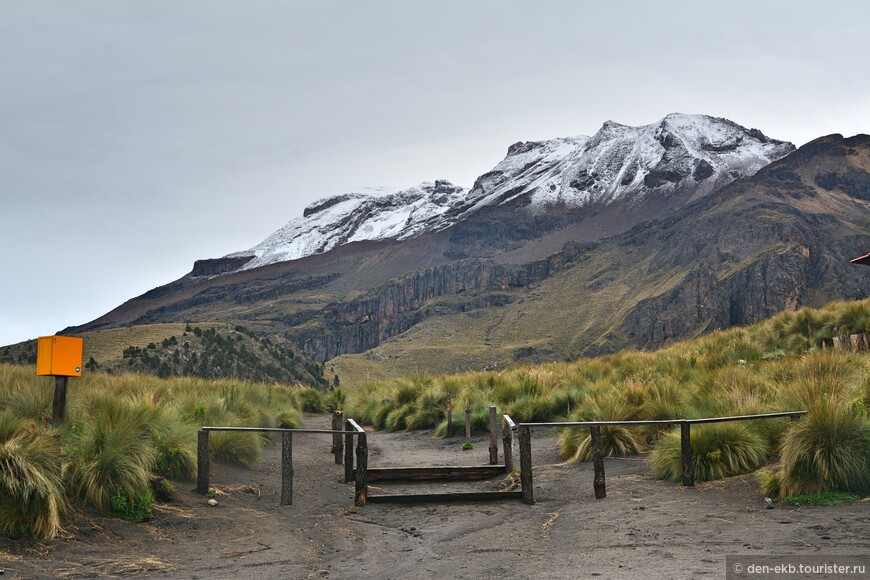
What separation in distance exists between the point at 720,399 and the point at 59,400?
34.6 feet

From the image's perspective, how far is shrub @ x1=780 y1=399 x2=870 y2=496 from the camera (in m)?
9.53

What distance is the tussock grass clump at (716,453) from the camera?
38.5 feet

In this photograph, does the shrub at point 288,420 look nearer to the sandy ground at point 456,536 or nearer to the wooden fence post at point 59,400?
the sandy ground at point 456,536

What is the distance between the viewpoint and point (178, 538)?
988 centimetres

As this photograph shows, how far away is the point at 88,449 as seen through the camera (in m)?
10.3

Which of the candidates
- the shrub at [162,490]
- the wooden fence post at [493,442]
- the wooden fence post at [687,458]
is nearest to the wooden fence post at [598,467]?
the wooden fence post at [687,458]

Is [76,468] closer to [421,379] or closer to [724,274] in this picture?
[421,379]

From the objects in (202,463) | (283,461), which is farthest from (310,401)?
(202,463)

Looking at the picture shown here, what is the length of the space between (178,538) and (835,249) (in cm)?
16680

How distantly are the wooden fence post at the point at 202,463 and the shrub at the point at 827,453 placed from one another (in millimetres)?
7829

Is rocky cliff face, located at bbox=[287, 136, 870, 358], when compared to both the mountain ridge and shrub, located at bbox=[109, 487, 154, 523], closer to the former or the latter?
the mountain ridge

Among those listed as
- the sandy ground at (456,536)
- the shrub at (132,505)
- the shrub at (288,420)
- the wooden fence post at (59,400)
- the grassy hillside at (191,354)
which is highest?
the grassy hillside at (191,354)

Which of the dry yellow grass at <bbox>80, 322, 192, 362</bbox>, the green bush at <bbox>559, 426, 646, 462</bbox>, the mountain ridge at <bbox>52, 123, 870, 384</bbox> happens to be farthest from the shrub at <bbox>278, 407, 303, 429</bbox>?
the mountain ridge at <bbox>52, 123, 870, 384</bbox>

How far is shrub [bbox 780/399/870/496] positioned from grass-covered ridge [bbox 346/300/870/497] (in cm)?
1
